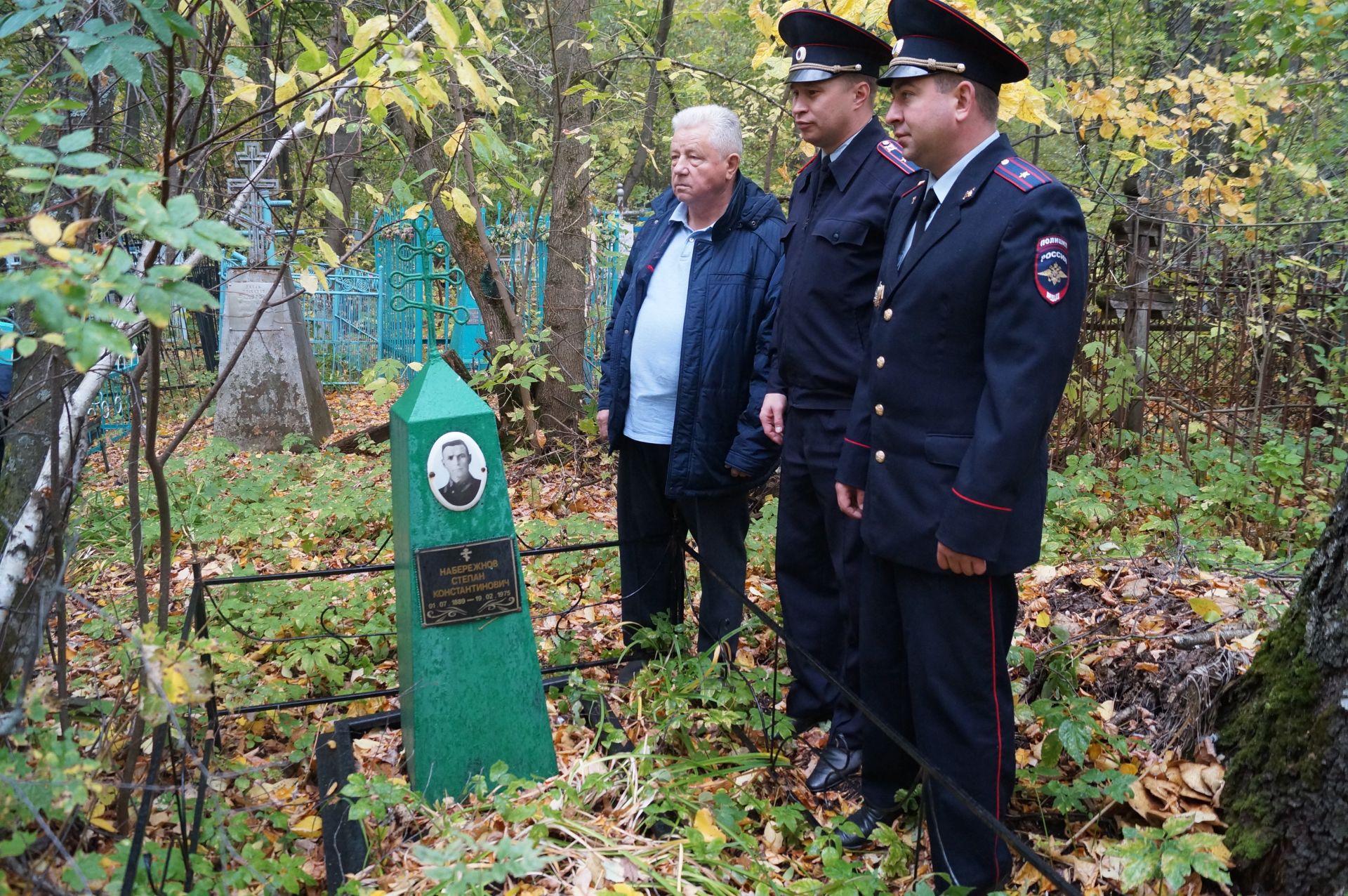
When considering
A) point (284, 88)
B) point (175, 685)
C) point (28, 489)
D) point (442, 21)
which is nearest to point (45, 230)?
point (175, 685)

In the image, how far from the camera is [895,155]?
115 inches

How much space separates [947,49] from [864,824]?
6.72 ft

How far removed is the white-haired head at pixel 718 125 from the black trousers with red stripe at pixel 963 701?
64.7 inches

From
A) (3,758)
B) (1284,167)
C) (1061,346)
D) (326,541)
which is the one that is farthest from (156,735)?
(1284,167)

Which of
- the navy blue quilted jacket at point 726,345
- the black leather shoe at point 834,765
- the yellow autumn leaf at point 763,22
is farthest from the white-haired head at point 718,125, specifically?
the black leather shoe at point 834,765

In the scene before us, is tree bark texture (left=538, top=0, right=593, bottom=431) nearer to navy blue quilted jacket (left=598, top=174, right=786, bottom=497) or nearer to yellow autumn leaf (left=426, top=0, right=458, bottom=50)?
navy blue quilted jacket (left=598, top=174, right=786, bottom=497)

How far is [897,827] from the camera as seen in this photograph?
8.84ft

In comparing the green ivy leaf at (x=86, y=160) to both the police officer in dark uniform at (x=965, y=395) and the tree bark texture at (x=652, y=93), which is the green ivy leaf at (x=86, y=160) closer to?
the police officer in dark uniform at (x=965, y=395)

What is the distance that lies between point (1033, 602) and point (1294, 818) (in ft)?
5.64

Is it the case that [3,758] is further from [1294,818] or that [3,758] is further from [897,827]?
[1294,818]

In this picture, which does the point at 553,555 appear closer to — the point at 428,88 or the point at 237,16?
the point at 428,88

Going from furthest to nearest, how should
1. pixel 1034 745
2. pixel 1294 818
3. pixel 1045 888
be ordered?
pixel 1034 745
pixel 1045 888
pixel 1294 818

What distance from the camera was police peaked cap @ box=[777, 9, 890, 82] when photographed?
2906mm

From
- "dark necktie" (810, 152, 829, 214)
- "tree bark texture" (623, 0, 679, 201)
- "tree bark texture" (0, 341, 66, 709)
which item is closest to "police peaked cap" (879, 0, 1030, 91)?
"dark necktie" (810, 152, 829, 214)
